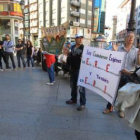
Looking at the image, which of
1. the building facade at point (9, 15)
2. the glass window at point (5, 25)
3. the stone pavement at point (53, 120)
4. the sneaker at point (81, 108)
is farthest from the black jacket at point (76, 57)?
the glass window at point (5, 25)

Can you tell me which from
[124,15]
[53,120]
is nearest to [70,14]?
[53,120]

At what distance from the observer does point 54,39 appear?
5430 mm

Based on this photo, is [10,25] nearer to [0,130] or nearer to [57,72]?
[57,72]

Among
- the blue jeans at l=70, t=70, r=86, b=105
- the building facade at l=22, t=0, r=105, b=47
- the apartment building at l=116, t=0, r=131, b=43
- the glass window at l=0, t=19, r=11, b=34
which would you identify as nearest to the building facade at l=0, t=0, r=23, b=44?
the glass window at l=0, t=19, r=11, b=34

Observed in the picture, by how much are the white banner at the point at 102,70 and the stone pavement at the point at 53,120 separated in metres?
0.60

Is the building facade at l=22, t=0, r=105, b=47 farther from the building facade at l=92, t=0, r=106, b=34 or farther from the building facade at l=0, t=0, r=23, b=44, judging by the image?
the building facade at l=0, t=0, r=23, b=44

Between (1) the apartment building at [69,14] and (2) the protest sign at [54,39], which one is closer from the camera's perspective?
(2) the protest sign at [54,39]

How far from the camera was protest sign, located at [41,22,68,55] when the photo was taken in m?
5.10

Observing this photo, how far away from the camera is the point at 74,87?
13.9 ft

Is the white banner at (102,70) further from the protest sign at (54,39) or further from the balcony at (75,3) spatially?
the balcony at (75,3)

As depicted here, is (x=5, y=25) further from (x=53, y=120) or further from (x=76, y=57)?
(x=53, y=120)

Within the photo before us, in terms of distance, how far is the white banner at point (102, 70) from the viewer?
9.86 ft

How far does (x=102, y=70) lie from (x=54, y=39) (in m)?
2.58

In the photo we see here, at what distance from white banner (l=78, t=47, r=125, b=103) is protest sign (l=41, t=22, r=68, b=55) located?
1575 millimetres
